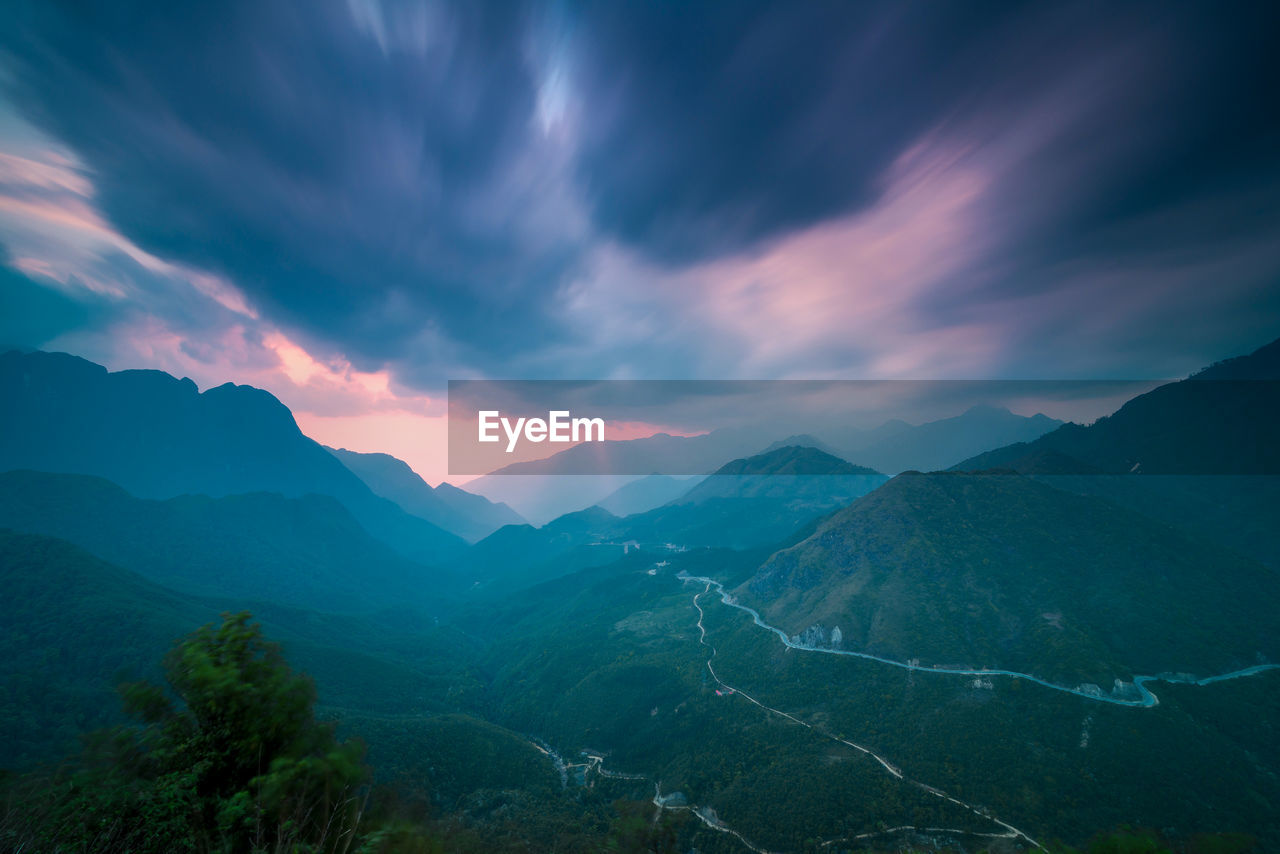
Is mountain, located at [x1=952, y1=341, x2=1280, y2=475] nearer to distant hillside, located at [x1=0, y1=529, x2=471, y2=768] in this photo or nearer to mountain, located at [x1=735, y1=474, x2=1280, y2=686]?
mountain, located at [x1=735, y1=474, x2=1280, y2=686]

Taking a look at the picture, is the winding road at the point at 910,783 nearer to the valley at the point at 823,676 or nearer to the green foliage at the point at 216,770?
the valley at the point at 823,676

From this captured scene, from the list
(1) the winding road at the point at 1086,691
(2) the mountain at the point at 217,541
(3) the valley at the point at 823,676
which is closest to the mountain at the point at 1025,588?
(3) the valley at the point at 823,676

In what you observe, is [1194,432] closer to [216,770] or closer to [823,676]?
[823,676]

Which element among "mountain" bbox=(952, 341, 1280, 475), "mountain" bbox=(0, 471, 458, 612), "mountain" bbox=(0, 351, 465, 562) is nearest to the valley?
"mountain" bbox=(0, 471, 458, 612)

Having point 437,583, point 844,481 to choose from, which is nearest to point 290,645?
point 437,583

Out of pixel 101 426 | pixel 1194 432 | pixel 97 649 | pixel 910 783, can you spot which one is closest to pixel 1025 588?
pixel 910 783

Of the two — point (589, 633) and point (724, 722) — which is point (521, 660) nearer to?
point (589, 633)
